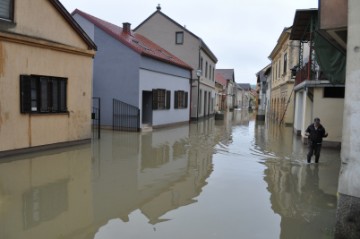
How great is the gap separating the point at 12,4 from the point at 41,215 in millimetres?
6696

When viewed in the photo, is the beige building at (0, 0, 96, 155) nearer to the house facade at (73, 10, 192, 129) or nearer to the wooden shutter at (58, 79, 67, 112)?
the wooden shutter at (58, 79, 67, 112)

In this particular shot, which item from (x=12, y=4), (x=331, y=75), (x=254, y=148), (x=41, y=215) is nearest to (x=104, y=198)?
(x=41, y=215)

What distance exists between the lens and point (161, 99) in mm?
19797

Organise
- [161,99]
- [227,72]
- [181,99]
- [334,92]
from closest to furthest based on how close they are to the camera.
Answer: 1. [334,92]
2. [161,99]
3. [181,99]
4. [227,72]

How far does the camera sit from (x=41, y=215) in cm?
550

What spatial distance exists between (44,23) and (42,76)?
163cm

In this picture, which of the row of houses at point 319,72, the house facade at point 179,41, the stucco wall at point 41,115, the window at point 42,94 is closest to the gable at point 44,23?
the stucco wall at point 41,115

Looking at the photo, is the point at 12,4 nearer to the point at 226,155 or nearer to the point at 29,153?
the point at 29,153

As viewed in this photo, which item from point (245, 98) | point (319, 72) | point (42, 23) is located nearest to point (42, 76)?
point (42, 23)

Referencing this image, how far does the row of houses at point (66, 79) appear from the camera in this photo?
382 inches

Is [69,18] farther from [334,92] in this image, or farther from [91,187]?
[334,92]

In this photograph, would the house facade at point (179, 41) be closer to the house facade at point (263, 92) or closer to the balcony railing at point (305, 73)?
the house facade at point (263, 92)

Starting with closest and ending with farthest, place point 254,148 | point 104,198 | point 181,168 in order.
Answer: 1. point 104,198
2. point 181,168
3. point 254,148

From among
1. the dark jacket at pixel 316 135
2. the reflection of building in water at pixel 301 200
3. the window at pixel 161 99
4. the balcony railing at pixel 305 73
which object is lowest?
the reflection of building in water at pixel 301 200
